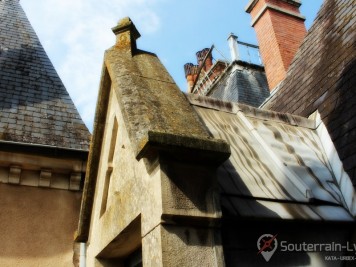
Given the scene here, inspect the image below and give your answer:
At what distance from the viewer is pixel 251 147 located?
353 cm

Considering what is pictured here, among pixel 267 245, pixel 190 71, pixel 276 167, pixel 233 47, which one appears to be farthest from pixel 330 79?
pixel 190 71

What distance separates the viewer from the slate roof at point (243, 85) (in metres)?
13.5

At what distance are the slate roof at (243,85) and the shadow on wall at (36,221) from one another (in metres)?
8.37

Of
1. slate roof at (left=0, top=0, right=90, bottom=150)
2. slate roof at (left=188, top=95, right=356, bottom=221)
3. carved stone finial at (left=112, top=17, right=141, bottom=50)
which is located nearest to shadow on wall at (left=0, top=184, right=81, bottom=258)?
slate roof at (left=0, top=0, right=90, bottom=150)

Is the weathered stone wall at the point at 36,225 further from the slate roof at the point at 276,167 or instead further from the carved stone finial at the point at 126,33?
the slate roof at the point at 276,167

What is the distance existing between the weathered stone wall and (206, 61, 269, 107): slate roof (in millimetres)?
8376

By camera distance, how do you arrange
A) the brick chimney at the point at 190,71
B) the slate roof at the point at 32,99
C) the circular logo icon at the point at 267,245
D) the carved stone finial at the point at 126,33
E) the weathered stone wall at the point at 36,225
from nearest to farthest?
1. the circular logo icon at the point at 267,245
2. the carved stone finial at the point at 126,33
3. the weathered stone wall at the point at 36,225
4. the slate roof at the point at 32,99
5. the brick chimney at the point at 190,71

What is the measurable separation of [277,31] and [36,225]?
6.79 metres

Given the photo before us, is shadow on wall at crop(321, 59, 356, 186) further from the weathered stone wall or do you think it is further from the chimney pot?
the chimney pot

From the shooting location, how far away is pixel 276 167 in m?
3.34

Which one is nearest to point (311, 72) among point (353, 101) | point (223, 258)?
point (353, 101)

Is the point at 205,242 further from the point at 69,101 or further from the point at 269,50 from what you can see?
the point at 269,50

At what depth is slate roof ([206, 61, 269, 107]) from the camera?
530 inches

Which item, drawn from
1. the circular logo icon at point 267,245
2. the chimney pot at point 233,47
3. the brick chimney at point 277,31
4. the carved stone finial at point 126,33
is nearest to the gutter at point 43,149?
the carved stone finial at point 126,33
